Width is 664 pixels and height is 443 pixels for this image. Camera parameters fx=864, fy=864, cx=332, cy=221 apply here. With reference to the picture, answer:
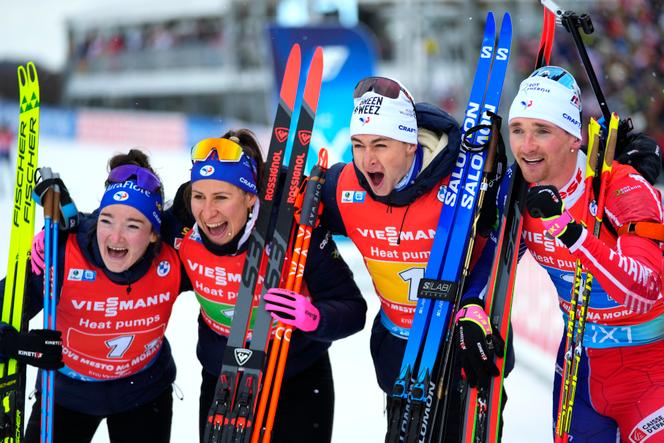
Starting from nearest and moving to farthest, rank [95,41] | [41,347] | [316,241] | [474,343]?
[474,343] < [41,347] < [316,241] < [95,41]

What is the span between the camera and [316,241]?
3568mm

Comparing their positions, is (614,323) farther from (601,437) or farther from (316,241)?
(316,241)

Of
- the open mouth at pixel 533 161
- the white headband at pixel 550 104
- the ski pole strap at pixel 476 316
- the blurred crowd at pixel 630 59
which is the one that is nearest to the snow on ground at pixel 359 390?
the ski pole strap at pixel 476 316

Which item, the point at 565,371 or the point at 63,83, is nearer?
the point at 565,371

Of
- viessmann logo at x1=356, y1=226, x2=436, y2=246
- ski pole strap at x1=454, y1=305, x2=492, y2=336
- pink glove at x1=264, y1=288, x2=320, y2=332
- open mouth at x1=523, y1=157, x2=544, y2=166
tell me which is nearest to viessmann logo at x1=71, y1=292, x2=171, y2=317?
pink glove at x1=264, y1=288, x2=320, y2=332

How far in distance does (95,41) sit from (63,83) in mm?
2542

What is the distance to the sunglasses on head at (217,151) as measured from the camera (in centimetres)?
347

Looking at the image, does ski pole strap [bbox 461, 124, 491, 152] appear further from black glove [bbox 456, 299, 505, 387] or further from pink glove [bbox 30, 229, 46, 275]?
pink glove [bbox 30, 229, 46, 275]

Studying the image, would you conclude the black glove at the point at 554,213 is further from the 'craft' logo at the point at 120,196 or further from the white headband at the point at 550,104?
the 'craft' logo at the point at 120,196

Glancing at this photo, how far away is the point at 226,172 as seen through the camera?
136 inches

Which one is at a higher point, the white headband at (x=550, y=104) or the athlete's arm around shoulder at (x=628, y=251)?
the white headband at (x=550, y=104)

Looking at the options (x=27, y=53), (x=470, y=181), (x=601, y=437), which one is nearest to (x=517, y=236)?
(x=470, y=181)

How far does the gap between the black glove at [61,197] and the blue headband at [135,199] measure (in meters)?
0.14

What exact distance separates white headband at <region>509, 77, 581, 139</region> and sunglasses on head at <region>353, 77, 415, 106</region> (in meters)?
0.47
